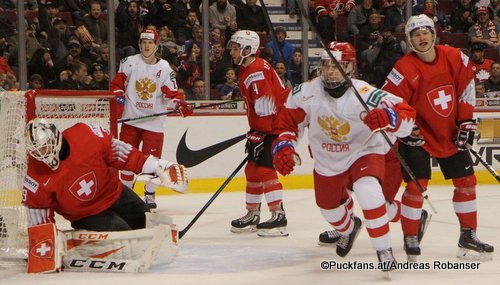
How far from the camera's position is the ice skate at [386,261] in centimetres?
449

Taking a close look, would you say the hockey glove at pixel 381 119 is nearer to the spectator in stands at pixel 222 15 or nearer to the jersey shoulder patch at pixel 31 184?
the jersey shoulder patch at pixel 31 184

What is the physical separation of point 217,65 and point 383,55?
167 cm

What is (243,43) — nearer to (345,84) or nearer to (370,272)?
(345,84)

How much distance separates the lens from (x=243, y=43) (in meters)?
6.28

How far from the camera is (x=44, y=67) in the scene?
840 cm

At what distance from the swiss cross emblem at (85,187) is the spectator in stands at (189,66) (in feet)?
13.6

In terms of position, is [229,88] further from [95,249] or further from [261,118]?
[95,249]

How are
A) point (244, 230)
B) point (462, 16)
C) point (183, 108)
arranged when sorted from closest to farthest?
point (244, 230) → point (183, 108) → point (462, 16)

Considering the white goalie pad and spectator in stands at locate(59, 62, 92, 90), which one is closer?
the white goalie pad

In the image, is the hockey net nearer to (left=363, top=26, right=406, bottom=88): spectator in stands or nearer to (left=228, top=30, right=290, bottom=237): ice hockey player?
(left=228, top=30, right=290, bottom=237): ice hockey player

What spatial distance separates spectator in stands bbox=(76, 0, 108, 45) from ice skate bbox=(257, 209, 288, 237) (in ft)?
10.2

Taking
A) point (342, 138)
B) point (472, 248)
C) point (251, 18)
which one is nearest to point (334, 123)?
point (342, 138)

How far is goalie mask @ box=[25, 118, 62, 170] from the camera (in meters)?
4.62

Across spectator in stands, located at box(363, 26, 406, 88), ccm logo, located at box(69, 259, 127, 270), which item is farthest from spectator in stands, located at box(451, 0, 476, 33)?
ccm logo, located at box(69, 259, 127, 270)
